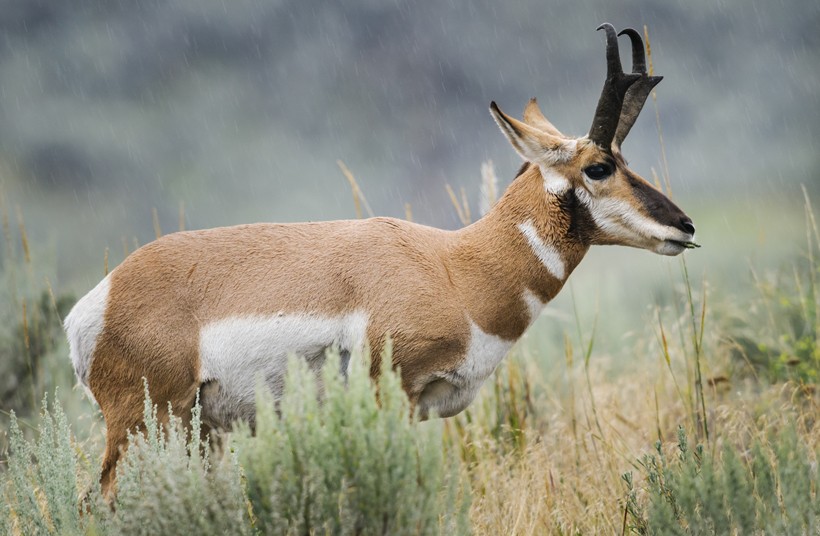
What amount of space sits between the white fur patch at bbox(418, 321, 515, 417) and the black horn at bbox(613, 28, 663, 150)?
1.20 metres

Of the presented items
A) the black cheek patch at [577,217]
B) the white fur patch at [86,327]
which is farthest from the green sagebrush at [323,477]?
the black cheek patch at [577,217]

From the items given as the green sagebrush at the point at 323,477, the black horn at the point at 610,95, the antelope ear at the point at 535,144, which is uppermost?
the black horn at the point at 610,95

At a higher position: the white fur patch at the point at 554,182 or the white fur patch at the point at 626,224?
the white fur patch at the point at 554,182

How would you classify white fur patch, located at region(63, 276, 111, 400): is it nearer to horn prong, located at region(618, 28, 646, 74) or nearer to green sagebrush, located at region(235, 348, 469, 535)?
green sagebrush, located at region(235, 348, 469, 535)

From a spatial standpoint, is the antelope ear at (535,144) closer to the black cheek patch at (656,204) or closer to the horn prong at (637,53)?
the black cheek patch at (656,204)

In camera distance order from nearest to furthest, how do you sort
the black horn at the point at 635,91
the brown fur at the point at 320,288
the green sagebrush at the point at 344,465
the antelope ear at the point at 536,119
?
1. the green sagebrush at the point at 344,465
2. the brown fur at the point at 320,288
3. the black horn at the point at 635,91
4. the antelope ear at the point at 536,119

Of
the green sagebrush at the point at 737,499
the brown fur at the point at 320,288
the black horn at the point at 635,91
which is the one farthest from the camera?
the black horn at the point at 635,91

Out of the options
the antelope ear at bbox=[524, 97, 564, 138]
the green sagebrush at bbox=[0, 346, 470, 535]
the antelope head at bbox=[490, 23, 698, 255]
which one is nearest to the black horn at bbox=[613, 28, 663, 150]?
the antelope head at bbox=[490, 23, 698, 255]

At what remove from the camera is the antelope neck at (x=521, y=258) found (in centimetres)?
384

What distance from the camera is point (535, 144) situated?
382 cm

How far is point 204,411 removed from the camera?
3797 mm

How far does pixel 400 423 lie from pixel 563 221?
63.8 inches

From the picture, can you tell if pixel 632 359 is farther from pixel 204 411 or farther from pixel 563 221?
pixel 204 411

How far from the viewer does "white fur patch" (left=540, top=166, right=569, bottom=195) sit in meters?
3.89
